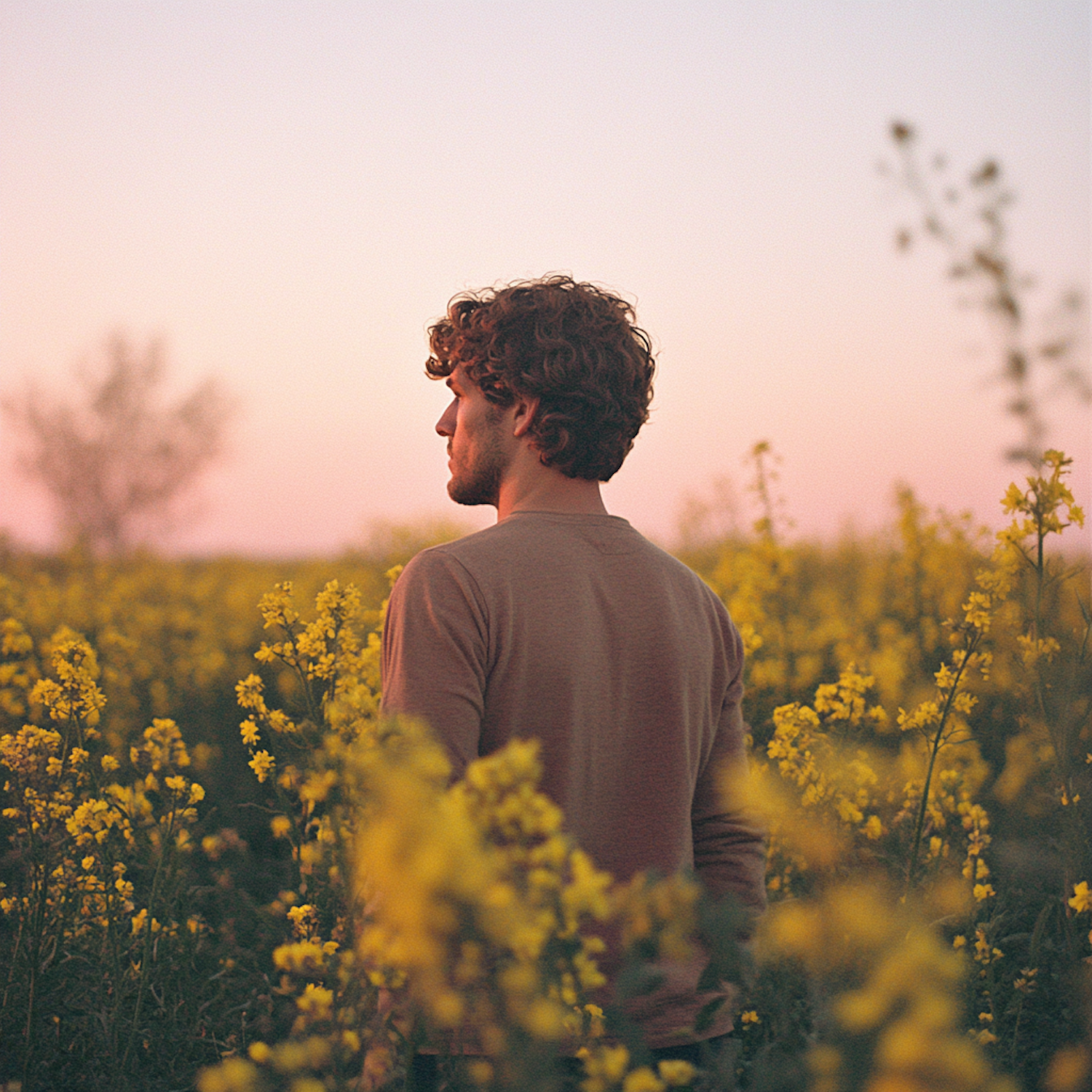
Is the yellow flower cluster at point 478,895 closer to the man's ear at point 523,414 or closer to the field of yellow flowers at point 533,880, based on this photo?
the field of yellow flowers at point 533,880

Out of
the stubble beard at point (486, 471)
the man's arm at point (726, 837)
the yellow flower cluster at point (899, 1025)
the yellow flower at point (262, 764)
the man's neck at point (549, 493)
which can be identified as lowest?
the man's arm at point (726, 837)

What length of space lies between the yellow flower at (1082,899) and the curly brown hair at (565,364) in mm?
1440

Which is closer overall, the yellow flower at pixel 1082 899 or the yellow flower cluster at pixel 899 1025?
the yellow flower cluster at pixel 899 1025

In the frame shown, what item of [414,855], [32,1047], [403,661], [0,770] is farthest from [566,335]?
[0,770]

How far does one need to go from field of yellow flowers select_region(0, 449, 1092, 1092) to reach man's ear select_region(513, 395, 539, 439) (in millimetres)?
695

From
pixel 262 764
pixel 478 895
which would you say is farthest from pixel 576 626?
pixel 262 764

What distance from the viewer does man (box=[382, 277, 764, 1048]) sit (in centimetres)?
175

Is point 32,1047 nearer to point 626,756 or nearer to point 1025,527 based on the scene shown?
point 626,756

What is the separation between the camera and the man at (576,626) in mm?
1748

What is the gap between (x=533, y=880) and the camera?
0.88 metres

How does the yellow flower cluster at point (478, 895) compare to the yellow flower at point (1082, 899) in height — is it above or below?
above

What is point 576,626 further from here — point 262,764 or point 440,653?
point 262,764

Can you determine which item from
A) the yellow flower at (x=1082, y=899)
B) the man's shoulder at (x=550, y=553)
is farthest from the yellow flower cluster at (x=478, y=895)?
the yellow flower at (x=1082, y=899)

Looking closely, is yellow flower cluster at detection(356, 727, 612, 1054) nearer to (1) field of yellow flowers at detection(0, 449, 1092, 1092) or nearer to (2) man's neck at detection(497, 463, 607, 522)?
(1) field of yellow flowers at detection(0, 449, 1092, 1092)
